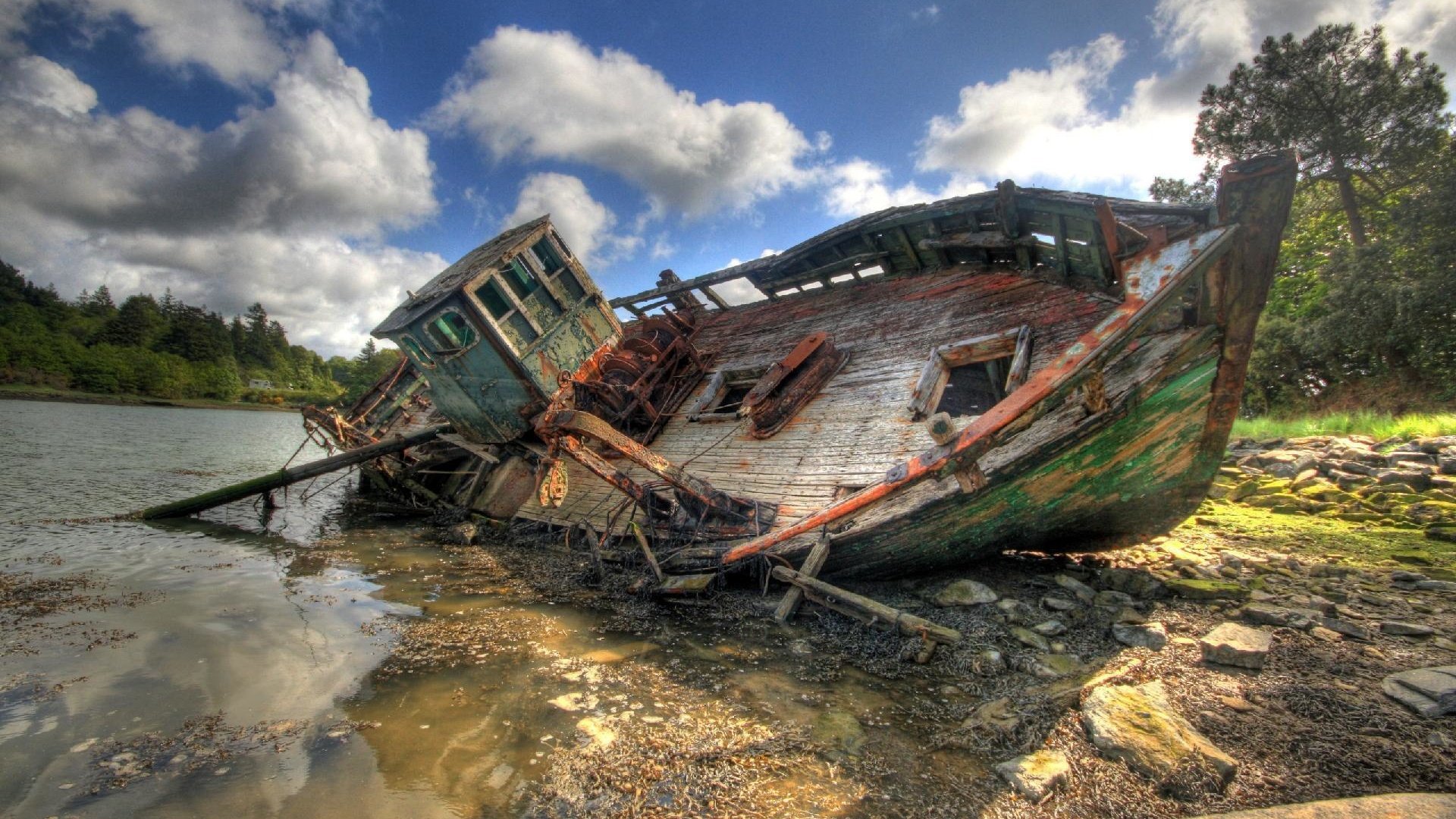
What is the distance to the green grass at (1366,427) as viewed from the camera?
10.0 metres

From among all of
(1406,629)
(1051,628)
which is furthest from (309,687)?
(1406,629)

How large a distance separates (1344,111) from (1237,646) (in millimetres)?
26491

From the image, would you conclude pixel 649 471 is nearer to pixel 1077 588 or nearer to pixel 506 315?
pixel 1077 588

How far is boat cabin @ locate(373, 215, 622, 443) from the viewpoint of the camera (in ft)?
30.5

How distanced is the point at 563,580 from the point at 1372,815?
6.80m

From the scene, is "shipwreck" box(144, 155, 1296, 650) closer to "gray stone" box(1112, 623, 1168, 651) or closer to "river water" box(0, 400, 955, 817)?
"gray stone" box(1112, 623, 1168, 651)

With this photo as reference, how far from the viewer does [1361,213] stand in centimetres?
2117

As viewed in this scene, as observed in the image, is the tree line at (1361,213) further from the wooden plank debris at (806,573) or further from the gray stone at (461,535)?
the gray stone at (461,535)

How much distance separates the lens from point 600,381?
1028 centimetres

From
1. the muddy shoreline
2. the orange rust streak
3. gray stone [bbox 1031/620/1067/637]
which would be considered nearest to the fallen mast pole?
the muddy shoreline

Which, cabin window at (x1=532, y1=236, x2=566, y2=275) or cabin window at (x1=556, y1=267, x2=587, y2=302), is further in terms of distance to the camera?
cabin window at (x1=556, y1=267, x2=587, y2=302)

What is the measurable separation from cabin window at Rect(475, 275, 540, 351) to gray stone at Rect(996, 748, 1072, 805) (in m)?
9.07

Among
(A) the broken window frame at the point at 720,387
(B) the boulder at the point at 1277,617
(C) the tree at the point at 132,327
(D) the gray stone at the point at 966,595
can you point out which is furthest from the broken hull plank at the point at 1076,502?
(C) the tree at the point at 132,327

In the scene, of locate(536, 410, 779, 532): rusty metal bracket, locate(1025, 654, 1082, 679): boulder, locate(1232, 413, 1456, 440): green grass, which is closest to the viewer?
locate(1025, 654, 1082, 679): boulder
